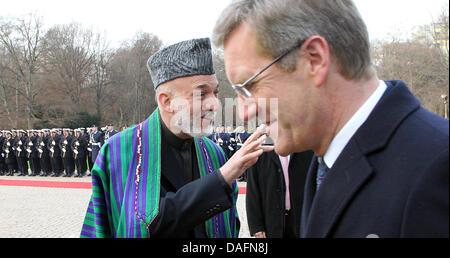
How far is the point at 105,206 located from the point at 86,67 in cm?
4378

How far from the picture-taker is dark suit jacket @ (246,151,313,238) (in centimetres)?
371

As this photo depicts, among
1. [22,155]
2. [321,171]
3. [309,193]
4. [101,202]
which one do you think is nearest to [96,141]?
[22,155]

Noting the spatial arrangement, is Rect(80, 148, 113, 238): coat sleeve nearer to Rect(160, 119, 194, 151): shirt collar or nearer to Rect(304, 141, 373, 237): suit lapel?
Rect(160, 119, 194, 151): shirt collar

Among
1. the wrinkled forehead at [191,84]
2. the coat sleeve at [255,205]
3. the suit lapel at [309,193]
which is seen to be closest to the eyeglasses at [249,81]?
the suit lapel at [309,193]

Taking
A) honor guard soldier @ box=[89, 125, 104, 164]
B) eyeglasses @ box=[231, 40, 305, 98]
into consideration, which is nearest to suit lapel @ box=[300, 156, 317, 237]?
eyeglasses @ box=[231, 40, 305, 98]

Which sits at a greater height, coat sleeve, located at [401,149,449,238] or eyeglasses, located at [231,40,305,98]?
eyeglasses, located at [231,40,305,98]

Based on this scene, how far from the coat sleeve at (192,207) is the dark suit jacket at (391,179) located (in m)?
0.97

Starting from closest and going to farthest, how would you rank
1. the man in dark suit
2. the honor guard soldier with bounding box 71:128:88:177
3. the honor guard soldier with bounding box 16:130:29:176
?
the man in dark suit < the honor guard soldier with bounding box 71:128:88:177 < the honor guard soldier with bounding box 16:130:29:176

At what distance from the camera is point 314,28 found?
1339 mm

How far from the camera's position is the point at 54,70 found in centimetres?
4103

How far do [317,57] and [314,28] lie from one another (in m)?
Result: 0.10

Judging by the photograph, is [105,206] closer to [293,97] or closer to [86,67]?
[293,97]

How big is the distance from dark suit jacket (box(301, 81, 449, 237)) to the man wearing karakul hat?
0.94 m
